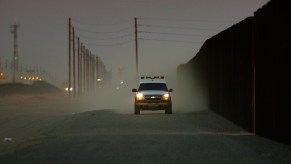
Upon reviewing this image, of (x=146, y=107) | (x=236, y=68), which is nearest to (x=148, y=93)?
(x=146, y=107)

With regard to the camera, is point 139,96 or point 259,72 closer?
point 259,72

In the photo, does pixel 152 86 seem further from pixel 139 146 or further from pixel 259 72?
pixel 139 146

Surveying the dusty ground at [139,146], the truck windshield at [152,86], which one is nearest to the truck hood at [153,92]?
the truck windshield at [152,86]

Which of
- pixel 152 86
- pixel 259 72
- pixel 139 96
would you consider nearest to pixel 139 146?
pixel 259 72

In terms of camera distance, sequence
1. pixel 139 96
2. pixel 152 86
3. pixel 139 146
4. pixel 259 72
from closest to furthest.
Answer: pixel 139 146
pixel 259 72
pixel 139 96
pixel 152 86

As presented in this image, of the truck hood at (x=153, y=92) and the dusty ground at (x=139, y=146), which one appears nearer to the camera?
the dusty ground at (x=139, y=146)

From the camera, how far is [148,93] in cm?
3231

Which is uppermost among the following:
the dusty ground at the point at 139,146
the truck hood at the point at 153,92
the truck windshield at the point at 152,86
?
the truck windshield at the point at 152,86

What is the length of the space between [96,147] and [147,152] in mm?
1786

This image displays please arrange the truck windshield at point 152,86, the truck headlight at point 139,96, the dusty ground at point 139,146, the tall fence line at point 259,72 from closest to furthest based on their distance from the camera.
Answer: the dusty ground at point 139,146, the tall fence line at point 259,72, the truck headlight at point 139,96, the truck windshield at point 152,86

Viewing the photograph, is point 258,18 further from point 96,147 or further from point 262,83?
point 96,147

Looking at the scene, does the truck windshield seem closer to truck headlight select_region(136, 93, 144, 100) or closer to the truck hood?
the truck hood

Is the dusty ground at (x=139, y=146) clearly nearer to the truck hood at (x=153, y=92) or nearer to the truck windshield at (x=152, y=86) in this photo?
the truck hood at (x=153, y=92)

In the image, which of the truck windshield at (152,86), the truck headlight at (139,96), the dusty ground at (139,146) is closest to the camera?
the dusty ground at (139,146)
